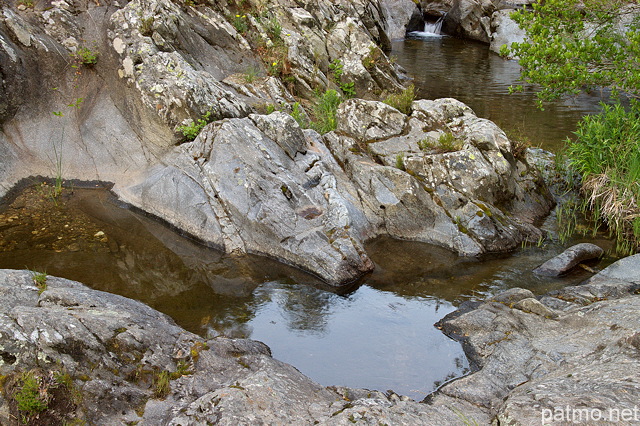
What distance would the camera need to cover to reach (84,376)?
547 centimetres

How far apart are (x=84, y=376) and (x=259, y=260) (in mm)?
5107

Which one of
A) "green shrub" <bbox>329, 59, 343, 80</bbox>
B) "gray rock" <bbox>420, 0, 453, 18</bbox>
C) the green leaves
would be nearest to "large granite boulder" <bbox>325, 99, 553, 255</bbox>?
the green leaves

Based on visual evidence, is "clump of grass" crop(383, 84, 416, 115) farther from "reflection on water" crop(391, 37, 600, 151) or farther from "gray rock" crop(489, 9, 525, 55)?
"gray rock" crop(489, 9, 525, 55)

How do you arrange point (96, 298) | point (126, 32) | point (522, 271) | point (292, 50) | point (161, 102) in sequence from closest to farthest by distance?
1. point (96, 298)
2. point (522, 271)
3. point (161, 102)
4. point (126, 32)
5. point (292, 50)

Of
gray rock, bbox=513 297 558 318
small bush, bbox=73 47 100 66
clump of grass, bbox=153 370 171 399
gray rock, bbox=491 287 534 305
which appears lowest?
gray rock, bbox=491 287 534 305

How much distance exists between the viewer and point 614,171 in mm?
11422

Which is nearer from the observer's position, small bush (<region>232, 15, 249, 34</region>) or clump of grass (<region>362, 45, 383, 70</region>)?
small bush (<region>232, 15, 249, 34</region>)

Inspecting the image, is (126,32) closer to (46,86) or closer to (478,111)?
(46,86)

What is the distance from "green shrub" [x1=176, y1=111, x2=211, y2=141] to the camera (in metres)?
12.3

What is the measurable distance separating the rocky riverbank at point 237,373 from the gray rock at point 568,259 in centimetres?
228

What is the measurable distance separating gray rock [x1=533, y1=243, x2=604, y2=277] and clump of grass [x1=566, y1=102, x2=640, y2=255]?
767 millimetres

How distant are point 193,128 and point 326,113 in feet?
12.7

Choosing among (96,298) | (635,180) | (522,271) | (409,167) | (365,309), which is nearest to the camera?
(96,298)

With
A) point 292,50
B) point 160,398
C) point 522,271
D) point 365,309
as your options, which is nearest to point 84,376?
point 160,398
